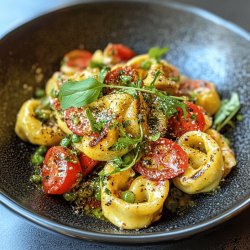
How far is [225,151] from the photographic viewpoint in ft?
9.41

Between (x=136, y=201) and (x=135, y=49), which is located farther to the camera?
(x=135, y=49)

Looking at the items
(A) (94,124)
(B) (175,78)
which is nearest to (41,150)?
(A) (94,124)

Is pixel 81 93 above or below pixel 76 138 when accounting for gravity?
above

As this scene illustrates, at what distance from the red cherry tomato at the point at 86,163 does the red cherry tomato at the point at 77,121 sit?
16cm

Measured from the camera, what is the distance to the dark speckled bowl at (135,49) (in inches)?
98.5

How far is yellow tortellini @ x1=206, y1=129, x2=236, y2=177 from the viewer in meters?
2.80

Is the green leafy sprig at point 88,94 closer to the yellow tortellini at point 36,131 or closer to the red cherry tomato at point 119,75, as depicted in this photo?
the red cherry tomato at point 119,75

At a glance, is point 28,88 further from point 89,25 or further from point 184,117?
point 184,117

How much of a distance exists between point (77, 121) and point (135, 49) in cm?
141

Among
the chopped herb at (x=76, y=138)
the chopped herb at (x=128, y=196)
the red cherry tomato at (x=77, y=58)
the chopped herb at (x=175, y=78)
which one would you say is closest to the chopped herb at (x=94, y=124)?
the chopped herb at (x=76, y=138)

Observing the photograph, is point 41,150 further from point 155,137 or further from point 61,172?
point 155,137

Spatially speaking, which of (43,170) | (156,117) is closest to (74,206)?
(43,170)

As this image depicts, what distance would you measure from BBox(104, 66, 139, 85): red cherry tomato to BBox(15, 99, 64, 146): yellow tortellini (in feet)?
1.60

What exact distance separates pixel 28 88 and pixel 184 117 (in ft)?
4.35
